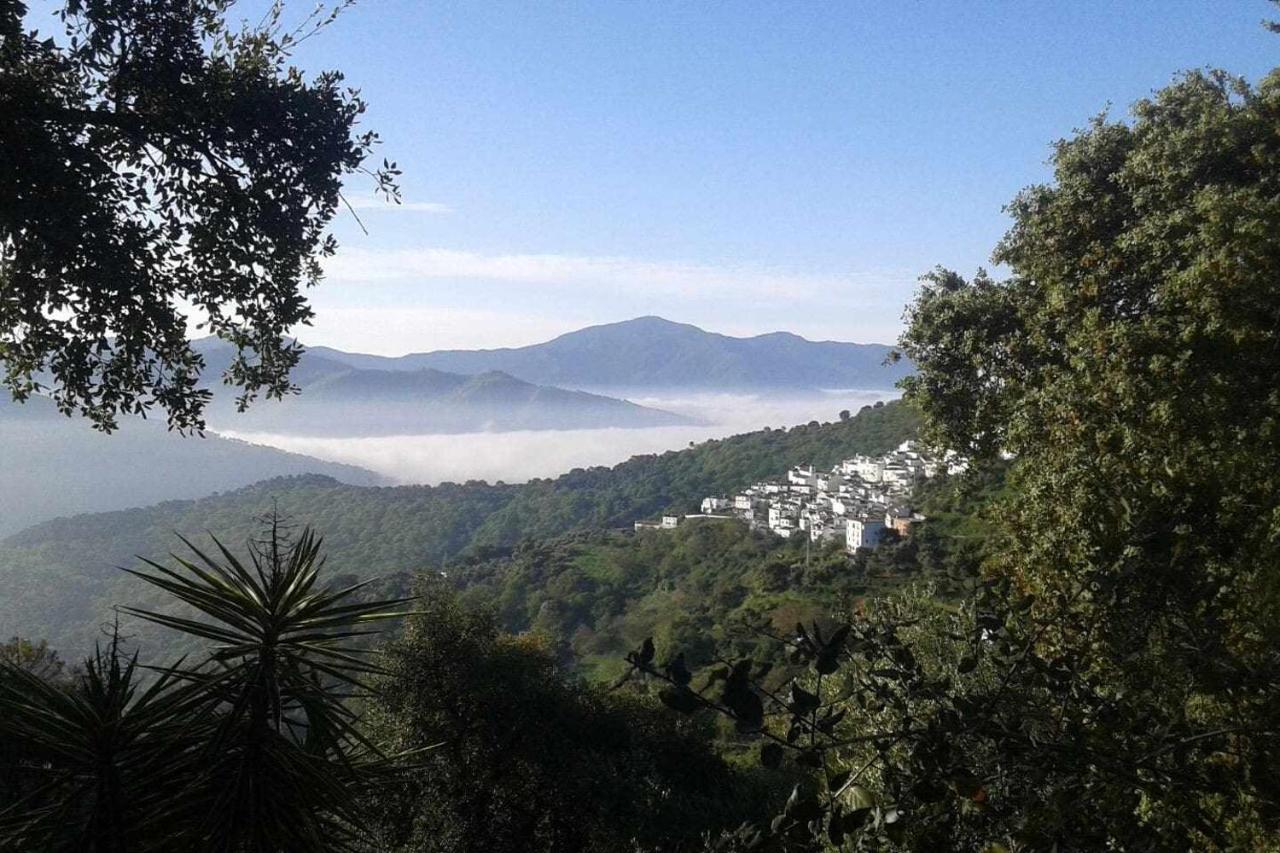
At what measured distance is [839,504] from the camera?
2746 inches

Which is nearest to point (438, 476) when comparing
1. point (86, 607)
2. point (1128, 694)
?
point (86, 607)

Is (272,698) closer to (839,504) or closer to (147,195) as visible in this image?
(147,195)

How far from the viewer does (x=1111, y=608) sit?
2.23 meters

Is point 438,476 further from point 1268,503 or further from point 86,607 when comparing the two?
point 1268,503

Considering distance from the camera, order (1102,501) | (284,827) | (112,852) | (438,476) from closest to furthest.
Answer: (112,852)
(284,827)
(1102,501)
(438,476)

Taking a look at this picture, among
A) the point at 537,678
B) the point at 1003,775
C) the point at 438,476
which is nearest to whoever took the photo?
the point at 1003,775

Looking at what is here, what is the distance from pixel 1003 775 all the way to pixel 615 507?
3773 inches

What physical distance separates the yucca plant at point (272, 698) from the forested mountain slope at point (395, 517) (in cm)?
6571

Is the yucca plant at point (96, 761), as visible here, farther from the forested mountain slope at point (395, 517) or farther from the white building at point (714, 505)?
the white building at point (714, 505)

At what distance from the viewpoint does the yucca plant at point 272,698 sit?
3367mm

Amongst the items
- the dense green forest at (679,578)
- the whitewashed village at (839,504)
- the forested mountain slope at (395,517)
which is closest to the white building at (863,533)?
the whitewashed village at (839,504)

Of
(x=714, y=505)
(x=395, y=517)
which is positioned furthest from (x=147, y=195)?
(x=395, y=517)

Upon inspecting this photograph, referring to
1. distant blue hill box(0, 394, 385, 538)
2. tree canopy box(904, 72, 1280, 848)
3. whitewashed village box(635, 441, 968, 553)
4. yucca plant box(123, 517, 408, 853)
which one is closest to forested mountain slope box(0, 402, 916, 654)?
whitewashed village box(635, 441, 968, 553)

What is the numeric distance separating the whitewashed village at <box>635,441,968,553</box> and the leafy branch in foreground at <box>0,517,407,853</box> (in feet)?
167
